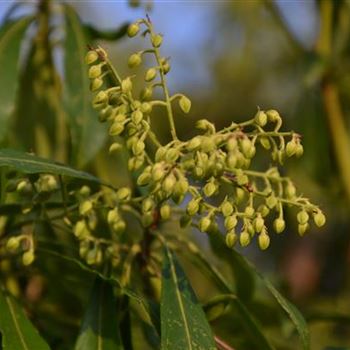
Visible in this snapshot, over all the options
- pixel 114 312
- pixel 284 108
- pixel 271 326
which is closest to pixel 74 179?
pixel 114 312

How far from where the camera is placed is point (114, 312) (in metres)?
1.13

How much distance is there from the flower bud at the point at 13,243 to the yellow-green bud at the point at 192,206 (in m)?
0.24

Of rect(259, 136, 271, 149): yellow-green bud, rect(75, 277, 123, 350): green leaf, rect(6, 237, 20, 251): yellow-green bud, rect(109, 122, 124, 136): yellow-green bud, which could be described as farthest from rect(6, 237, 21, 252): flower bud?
rect(259, 136, 271, 149): yellow-green bud

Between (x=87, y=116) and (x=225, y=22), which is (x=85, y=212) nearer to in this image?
(x=87, y=116)

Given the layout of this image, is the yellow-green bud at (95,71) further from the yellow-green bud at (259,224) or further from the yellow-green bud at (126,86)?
the yellow-green bud at (259,224)

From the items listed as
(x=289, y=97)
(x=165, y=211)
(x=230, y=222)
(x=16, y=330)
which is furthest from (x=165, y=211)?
(x=289, y=97)

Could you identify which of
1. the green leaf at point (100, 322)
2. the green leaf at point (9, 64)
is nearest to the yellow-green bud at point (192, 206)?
the green leaf at point (100, 322)

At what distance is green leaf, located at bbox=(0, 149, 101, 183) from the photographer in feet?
3.32

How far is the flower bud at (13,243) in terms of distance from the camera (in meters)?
1.11

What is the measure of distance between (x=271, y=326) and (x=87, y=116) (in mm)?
477

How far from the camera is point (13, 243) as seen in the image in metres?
1.11

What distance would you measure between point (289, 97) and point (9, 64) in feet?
5.07

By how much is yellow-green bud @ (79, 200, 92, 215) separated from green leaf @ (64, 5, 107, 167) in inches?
12.5

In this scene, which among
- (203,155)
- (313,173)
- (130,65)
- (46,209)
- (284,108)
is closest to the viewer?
(203,155)
